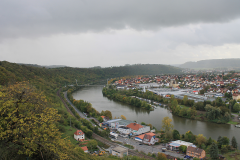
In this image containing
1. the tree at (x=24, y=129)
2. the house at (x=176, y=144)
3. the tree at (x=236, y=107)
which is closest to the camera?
the tree at (x=24, y=129)

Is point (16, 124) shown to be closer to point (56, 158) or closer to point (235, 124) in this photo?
point (56, 158)

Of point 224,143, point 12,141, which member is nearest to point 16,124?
point 12,141

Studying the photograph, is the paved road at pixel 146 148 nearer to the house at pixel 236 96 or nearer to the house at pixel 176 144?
the house at pixel 176 144

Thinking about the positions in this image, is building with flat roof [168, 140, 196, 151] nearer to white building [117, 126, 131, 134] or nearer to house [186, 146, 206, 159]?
house [186, 146, 206, 159]

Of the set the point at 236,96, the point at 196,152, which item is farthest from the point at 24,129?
the point at 236,96

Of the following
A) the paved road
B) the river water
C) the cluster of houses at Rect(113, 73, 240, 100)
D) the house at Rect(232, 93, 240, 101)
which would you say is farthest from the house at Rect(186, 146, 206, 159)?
the cluster of houses at Rect(113, 73, 240, 100)

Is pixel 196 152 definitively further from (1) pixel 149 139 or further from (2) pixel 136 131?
(2) pixel 136 131

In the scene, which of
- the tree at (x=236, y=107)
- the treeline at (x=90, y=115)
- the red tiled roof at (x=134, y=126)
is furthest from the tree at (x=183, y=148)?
the tree at (x=236, y=107)
